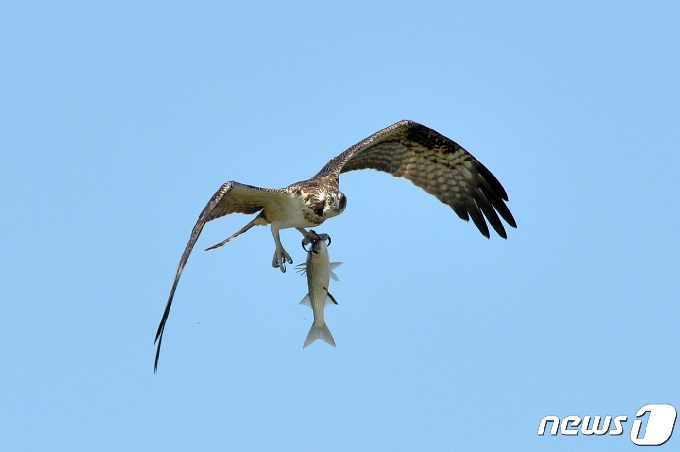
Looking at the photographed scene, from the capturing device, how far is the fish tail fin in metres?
14.7

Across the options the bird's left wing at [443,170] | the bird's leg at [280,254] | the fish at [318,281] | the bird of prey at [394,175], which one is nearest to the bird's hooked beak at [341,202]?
the bird of prey at [394,175]

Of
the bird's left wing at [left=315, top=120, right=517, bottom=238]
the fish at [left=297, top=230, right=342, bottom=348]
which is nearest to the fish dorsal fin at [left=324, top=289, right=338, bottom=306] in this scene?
the fish at [left=297, top=230, right=342, bottom=348]

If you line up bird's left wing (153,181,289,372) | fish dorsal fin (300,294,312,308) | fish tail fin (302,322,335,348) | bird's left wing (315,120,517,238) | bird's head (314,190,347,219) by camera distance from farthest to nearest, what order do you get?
1. bird's left wing (315,120,517,238)
2. fish dorsal fin (300,294,312,308)
3. fish tail fin (302,322,335,348)
4. bird's head (314,190,347,219)
5. bird's left wing (153,181,289,372)

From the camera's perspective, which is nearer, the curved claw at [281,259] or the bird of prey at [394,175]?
the bird of prey at [394,175]

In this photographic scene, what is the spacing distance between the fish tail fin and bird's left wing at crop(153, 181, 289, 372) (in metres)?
1.59

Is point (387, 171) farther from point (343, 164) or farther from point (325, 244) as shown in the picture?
point (325, 244)

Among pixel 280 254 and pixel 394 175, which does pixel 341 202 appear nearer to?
pixel 280 254

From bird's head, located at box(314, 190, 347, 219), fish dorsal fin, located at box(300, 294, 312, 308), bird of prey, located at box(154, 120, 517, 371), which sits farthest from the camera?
fish dorsal fin, located at box(300, 294, 312, 308)

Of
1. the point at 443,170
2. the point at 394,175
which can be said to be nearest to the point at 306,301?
the point at 394,175

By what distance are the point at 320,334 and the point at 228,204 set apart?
6.84 feet

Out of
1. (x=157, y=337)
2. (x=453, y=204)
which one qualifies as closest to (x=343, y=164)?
(x=453, y=204)

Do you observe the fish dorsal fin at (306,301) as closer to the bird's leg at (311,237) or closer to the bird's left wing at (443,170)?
the bird's leg at (311,237)

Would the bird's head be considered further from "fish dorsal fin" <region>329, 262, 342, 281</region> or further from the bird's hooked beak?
"fish dorsal fin" <region>329, 262, 342, 281</region>

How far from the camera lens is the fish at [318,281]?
1443 cm
